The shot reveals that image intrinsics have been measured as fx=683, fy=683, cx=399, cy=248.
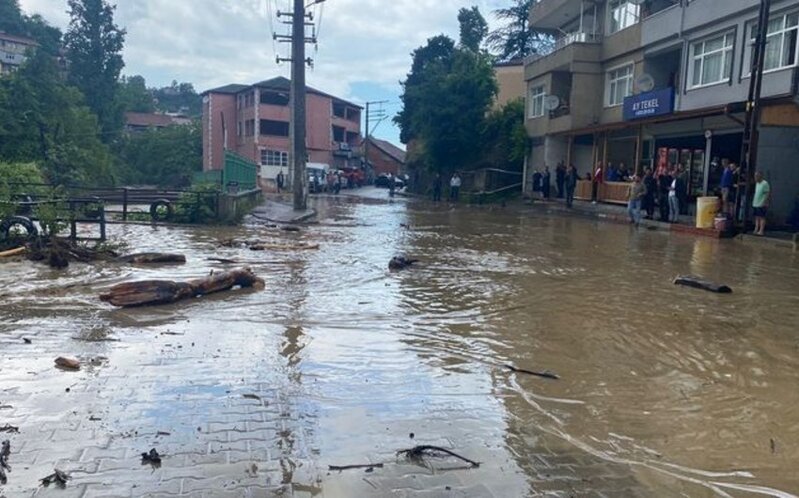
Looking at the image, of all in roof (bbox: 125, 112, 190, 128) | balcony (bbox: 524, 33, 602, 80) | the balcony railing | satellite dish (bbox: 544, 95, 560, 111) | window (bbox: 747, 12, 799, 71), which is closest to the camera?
window (bbox: 747, 12, 799, 71)

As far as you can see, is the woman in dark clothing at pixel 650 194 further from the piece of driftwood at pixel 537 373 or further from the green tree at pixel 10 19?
the green tree at pixel 10 19

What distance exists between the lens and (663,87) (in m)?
30.8

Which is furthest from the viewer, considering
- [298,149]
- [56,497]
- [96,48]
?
[96,48]

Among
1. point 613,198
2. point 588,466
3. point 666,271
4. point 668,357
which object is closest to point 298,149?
point 613,198

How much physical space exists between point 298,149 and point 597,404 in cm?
2384

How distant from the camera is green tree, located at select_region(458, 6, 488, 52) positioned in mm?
68000

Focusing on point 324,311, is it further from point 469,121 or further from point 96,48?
point 96,48

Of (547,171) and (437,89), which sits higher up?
(437,89)

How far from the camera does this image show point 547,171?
3653 centimetres

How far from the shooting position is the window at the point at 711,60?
24922mm

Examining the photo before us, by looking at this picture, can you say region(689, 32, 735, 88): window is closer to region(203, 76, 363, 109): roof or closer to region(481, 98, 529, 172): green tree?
region(481, 98, 529, 172): green tree

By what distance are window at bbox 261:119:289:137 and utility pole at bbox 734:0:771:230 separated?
60.0 m

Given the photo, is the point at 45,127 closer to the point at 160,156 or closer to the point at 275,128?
the point at 275,128

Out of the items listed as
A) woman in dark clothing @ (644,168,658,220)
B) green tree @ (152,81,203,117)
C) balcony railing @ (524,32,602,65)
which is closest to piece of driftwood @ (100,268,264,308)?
woman in dark clothing @ (644,168,658,220)
